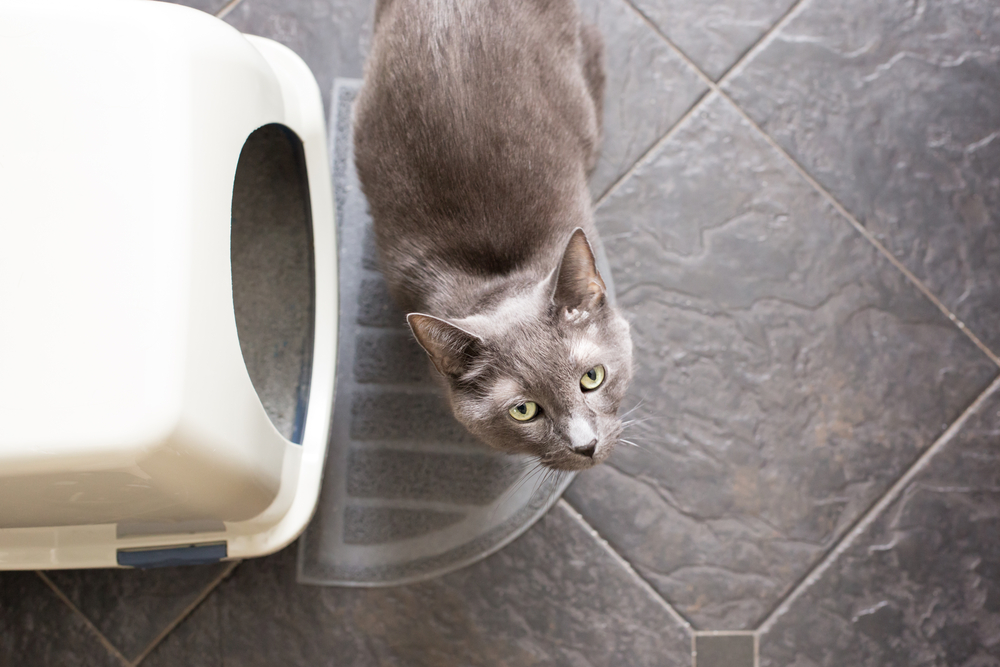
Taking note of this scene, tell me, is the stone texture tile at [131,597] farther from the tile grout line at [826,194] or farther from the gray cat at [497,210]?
the tile grout line at [826,194]

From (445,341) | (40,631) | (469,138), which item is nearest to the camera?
(445,341)

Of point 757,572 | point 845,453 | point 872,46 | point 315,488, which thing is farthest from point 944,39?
point 315,488

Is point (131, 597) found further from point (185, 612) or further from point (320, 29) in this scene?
point (320, 29)

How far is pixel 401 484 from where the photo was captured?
1224mm

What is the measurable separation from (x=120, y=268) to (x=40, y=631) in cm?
88

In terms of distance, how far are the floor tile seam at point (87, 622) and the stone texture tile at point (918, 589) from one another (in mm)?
1223

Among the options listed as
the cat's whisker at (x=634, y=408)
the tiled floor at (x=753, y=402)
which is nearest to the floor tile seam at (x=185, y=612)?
the tiled floor at (x=753, y=402)

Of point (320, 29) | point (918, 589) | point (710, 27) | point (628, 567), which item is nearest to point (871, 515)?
point (918, 589)

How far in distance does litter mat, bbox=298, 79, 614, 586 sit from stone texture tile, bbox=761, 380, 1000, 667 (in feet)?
1.82

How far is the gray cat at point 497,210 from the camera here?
0.80 meters

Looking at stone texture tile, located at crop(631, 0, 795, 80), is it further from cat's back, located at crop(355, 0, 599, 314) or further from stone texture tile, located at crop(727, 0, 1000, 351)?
cat's back, located at crop(355, 0, 599, 314)

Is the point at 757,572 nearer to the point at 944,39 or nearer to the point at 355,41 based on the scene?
the point at 944,39

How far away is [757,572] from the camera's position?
125 centimetres

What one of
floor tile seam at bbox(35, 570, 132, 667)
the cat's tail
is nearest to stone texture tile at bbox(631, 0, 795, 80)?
the cat's tail
